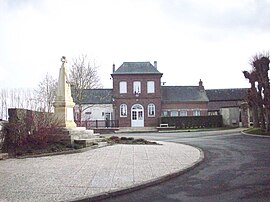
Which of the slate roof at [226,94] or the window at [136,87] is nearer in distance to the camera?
the window at [136,87]

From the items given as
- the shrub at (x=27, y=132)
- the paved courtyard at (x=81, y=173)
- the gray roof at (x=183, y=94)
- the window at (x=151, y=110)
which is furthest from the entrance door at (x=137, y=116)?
the paved courtyard at (x=81, y=173)

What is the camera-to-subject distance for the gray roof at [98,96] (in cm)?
5453

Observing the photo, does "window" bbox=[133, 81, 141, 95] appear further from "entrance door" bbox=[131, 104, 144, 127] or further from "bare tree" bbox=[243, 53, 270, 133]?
"bare tree" bbox=[243, 53, 270, 133]

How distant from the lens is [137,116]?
2090 inches

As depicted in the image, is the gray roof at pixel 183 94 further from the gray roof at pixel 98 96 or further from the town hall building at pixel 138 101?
the gray roof at pixel 98 96

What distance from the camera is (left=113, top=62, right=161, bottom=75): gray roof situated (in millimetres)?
53438

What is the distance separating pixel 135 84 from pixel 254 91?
2144 centimetres

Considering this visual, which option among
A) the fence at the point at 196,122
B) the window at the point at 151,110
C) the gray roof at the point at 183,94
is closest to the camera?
the fence at the point at 196,122

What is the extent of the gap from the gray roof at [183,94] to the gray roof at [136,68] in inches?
182

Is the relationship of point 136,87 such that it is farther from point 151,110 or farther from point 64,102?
point 64,102

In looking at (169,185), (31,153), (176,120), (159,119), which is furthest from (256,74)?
(169,185)

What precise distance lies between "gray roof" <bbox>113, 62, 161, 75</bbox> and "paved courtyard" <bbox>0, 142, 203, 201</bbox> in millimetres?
37872

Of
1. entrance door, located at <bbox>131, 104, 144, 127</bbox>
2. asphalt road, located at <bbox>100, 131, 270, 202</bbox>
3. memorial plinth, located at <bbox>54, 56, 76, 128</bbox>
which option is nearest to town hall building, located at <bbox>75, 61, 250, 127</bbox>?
entrance door, located at <bbox>131, 104, 144, 127</bbox>

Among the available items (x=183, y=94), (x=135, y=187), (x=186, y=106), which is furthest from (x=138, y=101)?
(x=135, y=187)
